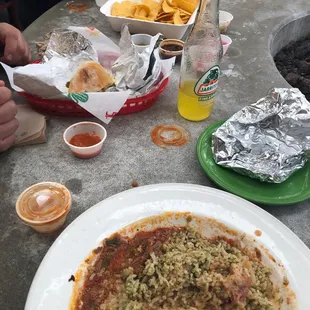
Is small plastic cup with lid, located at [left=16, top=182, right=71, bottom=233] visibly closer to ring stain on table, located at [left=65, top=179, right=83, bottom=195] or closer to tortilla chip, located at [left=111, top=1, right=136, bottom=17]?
ring stain on table, located at [left=65, top=179, right=83, bottom=195]

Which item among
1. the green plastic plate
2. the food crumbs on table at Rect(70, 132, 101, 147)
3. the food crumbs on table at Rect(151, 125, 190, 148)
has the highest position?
the food crumbs on table at Rect(70, 132, 101, 147)

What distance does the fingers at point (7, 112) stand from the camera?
1.34m

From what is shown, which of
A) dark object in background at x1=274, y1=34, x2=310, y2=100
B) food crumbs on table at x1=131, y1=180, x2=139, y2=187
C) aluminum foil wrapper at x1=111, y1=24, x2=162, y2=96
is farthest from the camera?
dark object in background at x1=274, y1=34, x2=310, y2=100

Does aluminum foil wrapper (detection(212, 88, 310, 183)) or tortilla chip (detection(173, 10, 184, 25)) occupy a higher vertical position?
tortilla chip (detection(173, 10, 184, 25))

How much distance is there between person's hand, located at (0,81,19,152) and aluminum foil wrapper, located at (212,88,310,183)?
847 millimetres

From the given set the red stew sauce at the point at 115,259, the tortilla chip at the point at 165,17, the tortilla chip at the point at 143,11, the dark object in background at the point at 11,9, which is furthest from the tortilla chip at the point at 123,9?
the red stew sauce at the point at 115,259

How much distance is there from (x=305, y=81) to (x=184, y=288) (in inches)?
79.4

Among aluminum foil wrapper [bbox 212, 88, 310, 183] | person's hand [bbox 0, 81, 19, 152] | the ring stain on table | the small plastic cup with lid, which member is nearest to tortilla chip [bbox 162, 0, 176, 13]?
aluminum foil wrapper [bbox 212, 88, 310, 183]

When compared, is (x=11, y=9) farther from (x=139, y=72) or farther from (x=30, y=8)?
(x=139, y=72)

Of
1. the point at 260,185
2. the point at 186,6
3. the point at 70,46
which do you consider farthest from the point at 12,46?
the point at 260,185

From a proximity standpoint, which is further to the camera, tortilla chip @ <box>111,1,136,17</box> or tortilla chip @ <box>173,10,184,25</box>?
tortilla chip @ <box>111,1,136,17</box>

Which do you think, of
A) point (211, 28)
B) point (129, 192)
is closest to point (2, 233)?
point (129, 192)

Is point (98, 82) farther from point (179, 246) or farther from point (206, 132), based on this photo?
point (179, 246)

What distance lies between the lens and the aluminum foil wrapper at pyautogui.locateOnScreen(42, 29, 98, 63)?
178 cm
